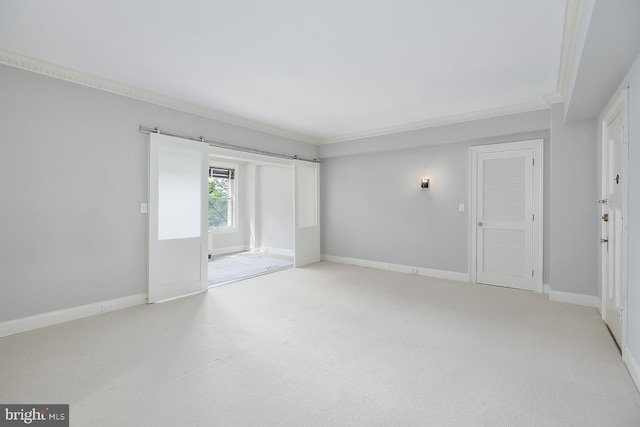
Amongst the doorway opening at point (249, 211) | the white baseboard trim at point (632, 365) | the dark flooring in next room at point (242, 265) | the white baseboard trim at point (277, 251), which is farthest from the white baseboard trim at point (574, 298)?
the white baseboard trim at point (277, 251)

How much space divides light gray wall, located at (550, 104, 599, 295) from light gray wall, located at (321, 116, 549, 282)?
0.39 meters

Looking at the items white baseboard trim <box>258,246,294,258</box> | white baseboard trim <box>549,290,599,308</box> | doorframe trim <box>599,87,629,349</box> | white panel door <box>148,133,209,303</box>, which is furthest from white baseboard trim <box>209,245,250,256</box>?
doorframe trim <box>599,87,629,349</box>

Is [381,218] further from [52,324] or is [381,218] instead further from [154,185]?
[52,324]

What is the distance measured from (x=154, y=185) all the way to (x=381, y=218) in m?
3.93

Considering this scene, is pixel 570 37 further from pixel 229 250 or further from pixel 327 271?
pixel 229 250

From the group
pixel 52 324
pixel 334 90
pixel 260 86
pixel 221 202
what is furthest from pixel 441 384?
pixel 221 202

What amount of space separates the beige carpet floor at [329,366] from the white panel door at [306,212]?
243 centimetres

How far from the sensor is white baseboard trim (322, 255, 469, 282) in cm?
517

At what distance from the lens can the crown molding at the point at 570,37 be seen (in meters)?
2.14

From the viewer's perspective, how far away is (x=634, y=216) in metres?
2.25

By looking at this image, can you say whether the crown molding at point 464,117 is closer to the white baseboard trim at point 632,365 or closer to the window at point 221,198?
the white baseboard trim at point 632,365

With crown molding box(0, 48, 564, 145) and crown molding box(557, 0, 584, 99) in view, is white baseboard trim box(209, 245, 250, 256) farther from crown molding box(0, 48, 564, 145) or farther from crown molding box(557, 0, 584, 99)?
crown molding box(557, 0, 584, 99)

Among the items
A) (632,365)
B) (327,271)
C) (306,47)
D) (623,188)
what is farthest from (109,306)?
(623,188)

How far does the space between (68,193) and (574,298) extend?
6121 mm
